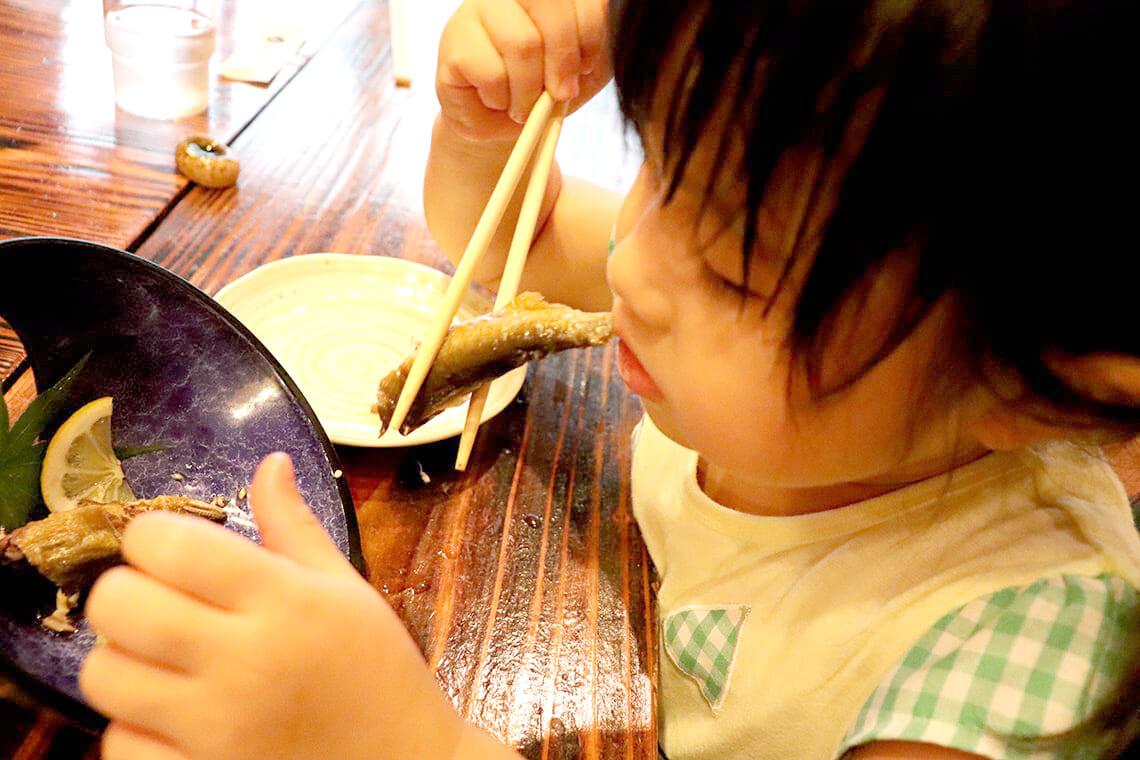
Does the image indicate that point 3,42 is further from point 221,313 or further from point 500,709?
point 500,709

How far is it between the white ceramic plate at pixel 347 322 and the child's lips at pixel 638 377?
33 centimetres

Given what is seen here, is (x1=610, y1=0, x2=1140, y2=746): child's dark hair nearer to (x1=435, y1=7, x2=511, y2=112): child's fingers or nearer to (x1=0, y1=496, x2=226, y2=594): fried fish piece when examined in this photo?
(x1=435, y1=7, x2=511, y2=112): child's fingers

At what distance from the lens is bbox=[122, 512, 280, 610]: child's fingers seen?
0.54 metres

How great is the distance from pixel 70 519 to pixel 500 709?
500mm

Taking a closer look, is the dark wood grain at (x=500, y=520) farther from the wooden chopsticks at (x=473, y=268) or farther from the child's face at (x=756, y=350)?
the child's face at (x=756, y=350)

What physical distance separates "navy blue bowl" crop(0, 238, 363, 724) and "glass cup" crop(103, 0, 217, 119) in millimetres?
888

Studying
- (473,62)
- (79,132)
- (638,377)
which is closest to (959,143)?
(638,377)

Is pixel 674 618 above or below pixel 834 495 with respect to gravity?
below

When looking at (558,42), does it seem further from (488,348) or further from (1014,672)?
(1014,672)

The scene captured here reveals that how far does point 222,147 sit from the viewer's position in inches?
63.5

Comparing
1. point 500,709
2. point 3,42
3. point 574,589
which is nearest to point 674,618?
point 574,589

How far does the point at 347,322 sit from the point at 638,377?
66 centimetres

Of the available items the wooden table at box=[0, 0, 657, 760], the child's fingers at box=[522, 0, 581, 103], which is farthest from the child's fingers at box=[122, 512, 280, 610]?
the child's fingers at box=[522, 0, 581, 103]

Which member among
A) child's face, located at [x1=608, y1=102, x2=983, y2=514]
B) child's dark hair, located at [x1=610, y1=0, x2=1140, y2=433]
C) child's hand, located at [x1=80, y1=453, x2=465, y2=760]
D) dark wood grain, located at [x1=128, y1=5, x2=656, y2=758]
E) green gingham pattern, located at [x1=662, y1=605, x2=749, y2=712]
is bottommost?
green gingham pattern, located at [x1=662, y1=605, x2=749, y2=712]
